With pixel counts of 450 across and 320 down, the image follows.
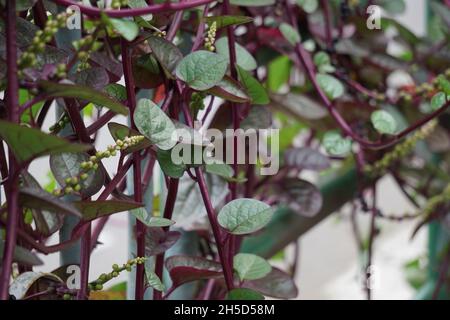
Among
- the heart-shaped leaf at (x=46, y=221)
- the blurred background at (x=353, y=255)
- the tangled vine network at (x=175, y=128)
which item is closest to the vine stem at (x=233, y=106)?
the tangled vine network at (x=175, y=128)

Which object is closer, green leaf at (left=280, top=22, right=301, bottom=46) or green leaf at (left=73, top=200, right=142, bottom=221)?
green leaf at (left=73, top=200, right=142, bottom=221)

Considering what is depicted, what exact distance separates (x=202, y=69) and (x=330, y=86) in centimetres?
24

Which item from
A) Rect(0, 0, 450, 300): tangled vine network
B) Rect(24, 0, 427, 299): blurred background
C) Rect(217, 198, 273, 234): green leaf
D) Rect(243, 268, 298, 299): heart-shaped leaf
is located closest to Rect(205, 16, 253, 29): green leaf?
Rect(0, 0, 450, 300): tangled vine network

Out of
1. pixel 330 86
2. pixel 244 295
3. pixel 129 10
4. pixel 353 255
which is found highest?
pixel 353 255

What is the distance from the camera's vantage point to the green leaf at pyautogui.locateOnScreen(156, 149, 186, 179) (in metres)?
0.39

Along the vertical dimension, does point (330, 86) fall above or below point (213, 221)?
above

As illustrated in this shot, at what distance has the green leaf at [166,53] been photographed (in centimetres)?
40

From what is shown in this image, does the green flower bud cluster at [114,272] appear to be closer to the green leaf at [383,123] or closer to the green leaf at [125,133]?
the green leaf at [125,133]

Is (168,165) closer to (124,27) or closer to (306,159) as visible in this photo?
(124,27)

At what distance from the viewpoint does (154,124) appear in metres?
0.36

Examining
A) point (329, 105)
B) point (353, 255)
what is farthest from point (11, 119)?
point (353, 255)

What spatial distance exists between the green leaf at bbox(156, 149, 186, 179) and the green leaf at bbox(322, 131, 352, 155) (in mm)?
247

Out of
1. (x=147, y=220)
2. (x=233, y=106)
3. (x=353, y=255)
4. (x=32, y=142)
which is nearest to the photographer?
(x=32, y=142)

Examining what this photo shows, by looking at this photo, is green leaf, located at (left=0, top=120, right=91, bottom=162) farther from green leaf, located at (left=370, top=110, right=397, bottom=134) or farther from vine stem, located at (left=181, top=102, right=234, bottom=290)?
green leaf, located at (left=370, top=110, right=397, bottom=134)
